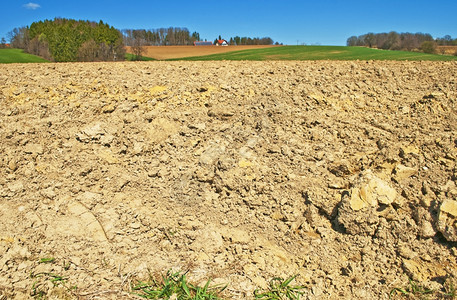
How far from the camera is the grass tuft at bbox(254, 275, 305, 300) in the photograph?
9.27 feet

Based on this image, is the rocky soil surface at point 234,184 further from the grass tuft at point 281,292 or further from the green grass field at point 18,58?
the green grass field at point 18,58

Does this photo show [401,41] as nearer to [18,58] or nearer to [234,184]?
[234,184]

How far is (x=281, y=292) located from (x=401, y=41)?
99.3ft

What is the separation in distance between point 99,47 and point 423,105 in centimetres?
2165

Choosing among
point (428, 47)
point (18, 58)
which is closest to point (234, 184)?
point (428, 47)

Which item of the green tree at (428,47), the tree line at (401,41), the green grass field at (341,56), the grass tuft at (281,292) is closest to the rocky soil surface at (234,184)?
the grass tuft at (281,292)

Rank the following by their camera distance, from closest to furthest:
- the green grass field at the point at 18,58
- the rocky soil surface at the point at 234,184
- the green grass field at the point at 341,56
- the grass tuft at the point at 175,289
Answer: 1. the grass tuft at the point at 175,289
2. the rocky soil surface at the point at 234,184
3. the green grass field at the point at 341,56
4. the green grass field at the point at 18,58

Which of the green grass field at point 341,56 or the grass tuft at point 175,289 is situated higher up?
the green grass field at point 341,56

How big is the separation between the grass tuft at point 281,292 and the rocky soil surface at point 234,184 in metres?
0.09

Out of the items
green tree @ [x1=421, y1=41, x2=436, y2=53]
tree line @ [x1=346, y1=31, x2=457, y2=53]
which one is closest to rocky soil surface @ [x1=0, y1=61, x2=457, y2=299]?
green tree @ [x1=421, y1=41, x2=436, y2=53]

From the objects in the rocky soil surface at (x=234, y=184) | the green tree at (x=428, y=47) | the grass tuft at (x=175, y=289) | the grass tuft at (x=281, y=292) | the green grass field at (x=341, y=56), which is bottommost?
the grass tuft at (x=281, y=292)

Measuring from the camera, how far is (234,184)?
144 inches

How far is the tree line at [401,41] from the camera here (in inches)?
864

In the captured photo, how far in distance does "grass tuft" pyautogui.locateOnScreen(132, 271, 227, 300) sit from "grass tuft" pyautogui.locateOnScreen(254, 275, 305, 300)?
38 centimetres
